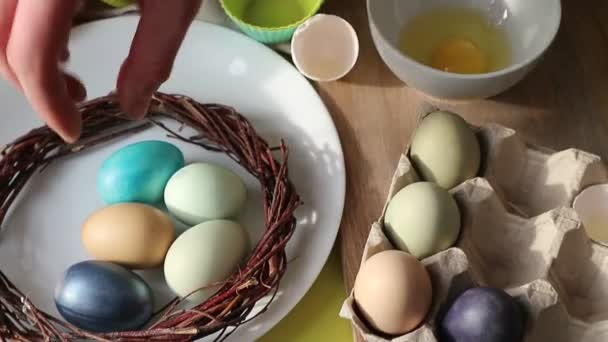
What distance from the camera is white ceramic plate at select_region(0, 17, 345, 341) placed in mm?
758

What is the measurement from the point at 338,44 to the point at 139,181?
0.28m

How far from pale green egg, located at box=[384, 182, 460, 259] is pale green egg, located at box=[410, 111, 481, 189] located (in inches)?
1.1

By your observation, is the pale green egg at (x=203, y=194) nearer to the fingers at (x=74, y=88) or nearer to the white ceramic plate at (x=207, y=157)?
the white ceramic plate at (x=207, y=157)

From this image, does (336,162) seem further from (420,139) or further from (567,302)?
(567,302)

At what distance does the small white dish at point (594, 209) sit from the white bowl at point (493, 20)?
0.13 m

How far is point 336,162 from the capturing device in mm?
805

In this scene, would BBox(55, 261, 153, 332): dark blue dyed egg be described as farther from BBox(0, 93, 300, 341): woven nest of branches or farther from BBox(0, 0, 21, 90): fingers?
BBox(0, 0, 21, 90): fingers

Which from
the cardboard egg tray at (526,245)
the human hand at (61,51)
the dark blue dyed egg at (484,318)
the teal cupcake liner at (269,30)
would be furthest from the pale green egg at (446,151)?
the human hand at (61,51)

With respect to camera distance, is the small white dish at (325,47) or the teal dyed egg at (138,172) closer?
the teal dyed egg at (138,172)

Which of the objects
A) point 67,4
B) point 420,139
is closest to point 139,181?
point 420,139

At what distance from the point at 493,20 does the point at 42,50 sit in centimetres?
62

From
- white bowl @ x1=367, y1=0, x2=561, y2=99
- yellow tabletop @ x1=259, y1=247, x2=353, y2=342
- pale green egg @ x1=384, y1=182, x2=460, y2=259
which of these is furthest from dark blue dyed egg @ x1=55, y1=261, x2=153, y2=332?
white bowl @ x1=367, y1=0, x2=561, y2=99

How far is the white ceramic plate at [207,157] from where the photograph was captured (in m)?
0.76

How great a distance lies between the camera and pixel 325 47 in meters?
0.88
